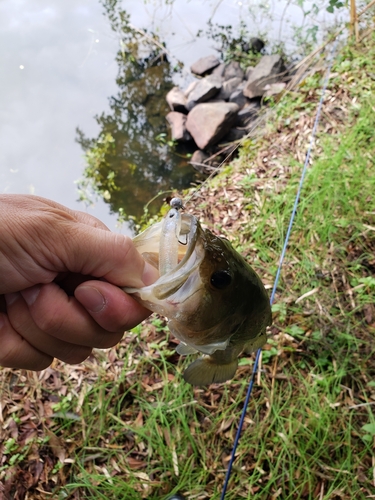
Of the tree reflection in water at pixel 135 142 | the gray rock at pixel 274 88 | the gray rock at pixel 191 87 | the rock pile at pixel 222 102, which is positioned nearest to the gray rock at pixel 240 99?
the rock pile at pixel 222 102

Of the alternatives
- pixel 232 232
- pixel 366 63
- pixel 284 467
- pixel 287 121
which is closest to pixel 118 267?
pixel 284 467

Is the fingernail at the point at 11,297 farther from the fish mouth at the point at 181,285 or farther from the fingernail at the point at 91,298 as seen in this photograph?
the fish mouth at the point at 181,285

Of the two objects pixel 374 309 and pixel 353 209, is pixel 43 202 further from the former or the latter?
pixel 353 209

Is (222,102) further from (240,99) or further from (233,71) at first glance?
(233,71)

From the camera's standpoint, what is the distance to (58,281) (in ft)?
4.39

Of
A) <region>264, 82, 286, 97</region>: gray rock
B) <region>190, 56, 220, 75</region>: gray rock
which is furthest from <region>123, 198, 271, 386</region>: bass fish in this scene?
<region>190, 56, 220, 75</region>: gray rock

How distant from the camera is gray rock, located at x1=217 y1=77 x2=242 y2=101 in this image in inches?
302

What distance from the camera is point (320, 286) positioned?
10.1 feet

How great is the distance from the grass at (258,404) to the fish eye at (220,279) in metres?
1.70

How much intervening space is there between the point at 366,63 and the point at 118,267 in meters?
5.17

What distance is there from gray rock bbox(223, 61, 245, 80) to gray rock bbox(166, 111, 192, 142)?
1518mm

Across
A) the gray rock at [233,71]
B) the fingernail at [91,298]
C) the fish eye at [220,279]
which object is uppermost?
the fingernail at [91,298]

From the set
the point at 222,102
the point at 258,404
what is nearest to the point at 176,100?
the point at 222,102

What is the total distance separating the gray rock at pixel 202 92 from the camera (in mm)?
7509
